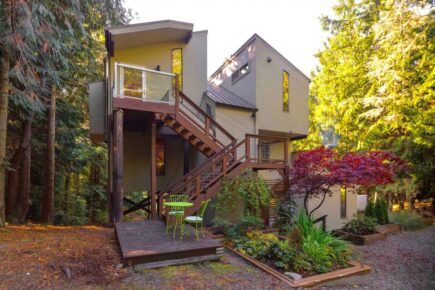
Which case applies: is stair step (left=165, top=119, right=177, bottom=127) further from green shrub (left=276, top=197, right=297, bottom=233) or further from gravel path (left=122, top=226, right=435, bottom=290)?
green shrub (left=276, top=197, right=297, bottom=233)

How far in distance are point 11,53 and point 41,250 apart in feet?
18.1

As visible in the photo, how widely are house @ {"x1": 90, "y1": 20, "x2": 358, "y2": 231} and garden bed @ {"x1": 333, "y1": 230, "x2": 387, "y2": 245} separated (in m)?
2.48

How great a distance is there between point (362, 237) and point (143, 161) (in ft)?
28.9

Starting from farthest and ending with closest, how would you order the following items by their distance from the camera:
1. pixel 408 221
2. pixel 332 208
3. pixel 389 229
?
pixel 332 208
pixel 408 221
pixel 389 229

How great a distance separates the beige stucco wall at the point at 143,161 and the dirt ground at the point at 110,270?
4107 millimetres

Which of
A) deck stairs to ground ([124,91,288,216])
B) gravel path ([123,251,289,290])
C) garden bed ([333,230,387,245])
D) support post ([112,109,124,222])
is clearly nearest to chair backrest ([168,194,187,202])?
deck stairs to ground ([124,91,288,216])

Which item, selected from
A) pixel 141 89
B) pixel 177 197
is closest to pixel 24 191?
pixel 141 89

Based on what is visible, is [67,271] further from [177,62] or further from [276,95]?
[276,95]

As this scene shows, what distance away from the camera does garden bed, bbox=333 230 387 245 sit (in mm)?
8570

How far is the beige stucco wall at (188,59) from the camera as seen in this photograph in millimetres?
10591

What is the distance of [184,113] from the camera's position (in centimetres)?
916

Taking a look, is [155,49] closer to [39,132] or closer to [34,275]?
[39,132]

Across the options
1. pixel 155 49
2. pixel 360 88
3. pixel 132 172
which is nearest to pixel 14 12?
pixel 155 49

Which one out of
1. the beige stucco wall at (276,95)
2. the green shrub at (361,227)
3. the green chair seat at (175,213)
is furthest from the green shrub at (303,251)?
the beige stucco wall at (276,95)
